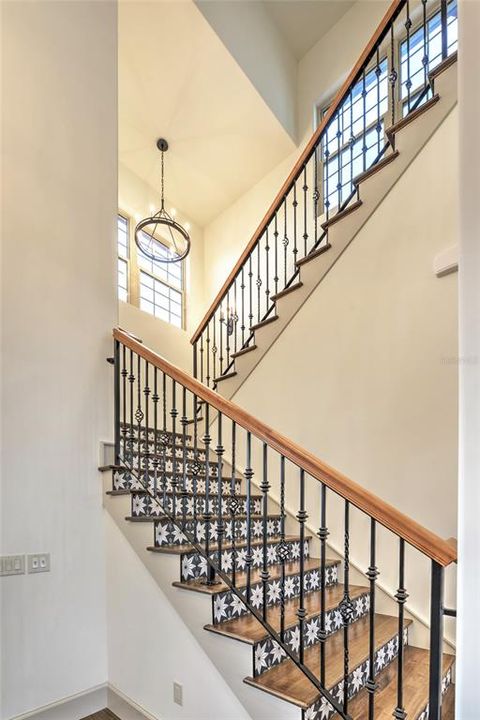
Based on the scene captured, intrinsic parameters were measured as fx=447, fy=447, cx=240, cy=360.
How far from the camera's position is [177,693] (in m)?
2.28

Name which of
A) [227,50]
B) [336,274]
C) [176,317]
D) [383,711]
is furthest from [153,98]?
[383,711]

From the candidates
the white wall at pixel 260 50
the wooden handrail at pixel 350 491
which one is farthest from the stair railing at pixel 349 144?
the wooden handrail at pixel 350 491

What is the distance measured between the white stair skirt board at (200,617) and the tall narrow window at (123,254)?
114 inches

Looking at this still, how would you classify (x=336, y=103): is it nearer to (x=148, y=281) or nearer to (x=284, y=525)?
(x=148, y=281)

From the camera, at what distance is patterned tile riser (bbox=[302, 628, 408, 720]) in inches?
71.8

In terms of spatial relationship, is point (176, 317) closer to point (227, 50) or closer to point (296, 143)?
point (296, 143)

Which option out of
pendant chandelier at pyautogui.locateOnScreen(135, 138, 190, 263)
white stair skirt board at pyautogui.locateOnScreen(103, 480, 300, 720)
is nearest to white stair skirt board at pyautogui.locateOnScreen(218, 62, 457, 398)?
pendant chandelier at pyautogui.locateOnScreen(135, 138, 190, 263)

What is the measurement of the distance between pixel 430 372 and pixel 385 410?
387 mm

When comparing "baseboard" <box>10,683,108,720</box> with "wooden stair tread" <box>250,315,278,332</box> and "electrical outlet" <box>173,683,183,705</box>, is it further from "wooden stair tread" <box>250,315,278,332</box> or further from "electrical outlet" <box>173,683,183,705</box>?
"wooden stair tread" <box>250,315,278,332</box>

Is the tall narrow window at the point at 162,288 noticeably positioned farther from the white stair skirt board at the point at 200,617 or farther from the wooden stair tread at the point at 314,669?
the wooden stair tread at the point at 314,669

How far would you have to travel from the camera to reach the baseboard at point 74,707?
2457mm

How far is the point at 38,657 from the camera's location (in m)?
2.49

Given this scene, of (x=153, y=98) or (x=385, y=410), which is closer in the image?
(x=385, y=410)

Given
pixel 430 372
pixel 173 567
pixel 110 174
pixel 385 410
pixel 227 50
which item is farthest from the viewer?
pixel 227 50
